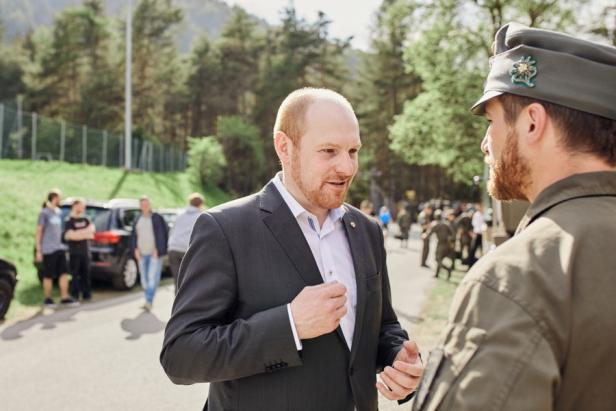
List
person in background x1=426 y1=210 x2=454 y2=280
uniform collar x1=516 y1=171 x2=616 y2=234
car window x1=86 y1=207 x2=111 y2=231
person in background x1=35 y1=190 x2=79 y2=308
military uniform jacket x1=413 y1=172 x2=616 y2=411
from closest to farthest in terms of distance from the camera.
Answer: military uniform jacket x1=413 y1=172 x2=616 y2=411 → uniform collar x1=516 y1=171 x2=616 y2=234 → person in background x1=35 y1=190 x2=79 y2=308 → car window x1=86 y1=207 x2=111 y2=231 → person in background x1=426 y1=210 x2=454 y2=280

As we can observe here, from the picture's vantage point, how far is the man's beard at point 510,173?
58.4 inches

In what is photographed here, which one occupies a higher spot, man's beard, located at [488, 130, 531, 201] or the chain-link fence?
man's beard, located at [488, 130, 531, 201]

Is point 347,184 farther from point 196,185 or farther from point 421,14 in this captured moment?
point 196,185

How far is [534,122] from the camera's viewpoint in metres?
1.44

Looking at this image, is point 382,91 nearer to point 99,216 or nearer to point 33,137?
point 33,137

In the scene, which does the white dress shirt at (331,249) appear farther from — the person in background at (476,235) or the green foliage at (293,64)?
the green foliage at (293,64)

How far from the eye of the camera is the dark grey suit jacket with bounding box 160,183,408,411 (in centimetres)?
203

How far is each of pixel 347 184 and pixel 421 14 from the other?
97.7ft

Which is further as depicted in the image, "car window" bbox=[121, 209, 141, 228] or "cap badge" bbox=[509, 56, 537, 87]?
"car window" bbox=[121, 209, 141, 228]

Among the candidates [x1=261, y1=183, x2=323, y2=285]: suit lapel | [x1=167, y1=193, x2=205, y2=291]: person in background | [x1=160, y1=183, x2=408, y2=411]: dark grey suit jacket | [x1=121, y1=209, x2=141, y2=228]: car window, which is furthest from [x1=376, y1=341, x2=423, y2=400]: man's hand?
[x1=121, y1=209, x2=141, y2=228]: car window

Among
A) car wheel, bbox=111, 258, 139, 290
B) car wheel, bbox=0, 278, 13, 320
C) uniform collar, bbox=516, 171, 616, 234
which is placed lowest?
car wheel, bbox=111, 258, 139, 290

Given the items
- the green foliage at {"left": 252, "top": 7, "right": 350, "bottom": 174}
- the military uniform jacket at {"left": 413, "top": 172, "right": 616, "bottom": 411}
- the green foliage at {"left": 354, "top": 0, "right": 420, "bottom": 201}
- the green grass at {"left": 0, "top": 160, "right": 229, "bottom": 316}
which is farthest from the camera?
the green foliage at {"left": 354, "top": 0, "right": 420, "bottom": 201}

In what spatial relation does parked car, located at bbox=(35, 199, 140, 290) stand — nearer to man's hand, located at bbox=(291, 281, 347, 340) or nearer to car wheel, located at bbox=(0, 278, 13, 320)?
car wheel, located at bbox=(0, 278, 13, 320)

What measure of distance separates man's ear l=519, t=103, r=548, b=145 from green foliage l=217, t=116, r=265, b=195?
41.5 meters
